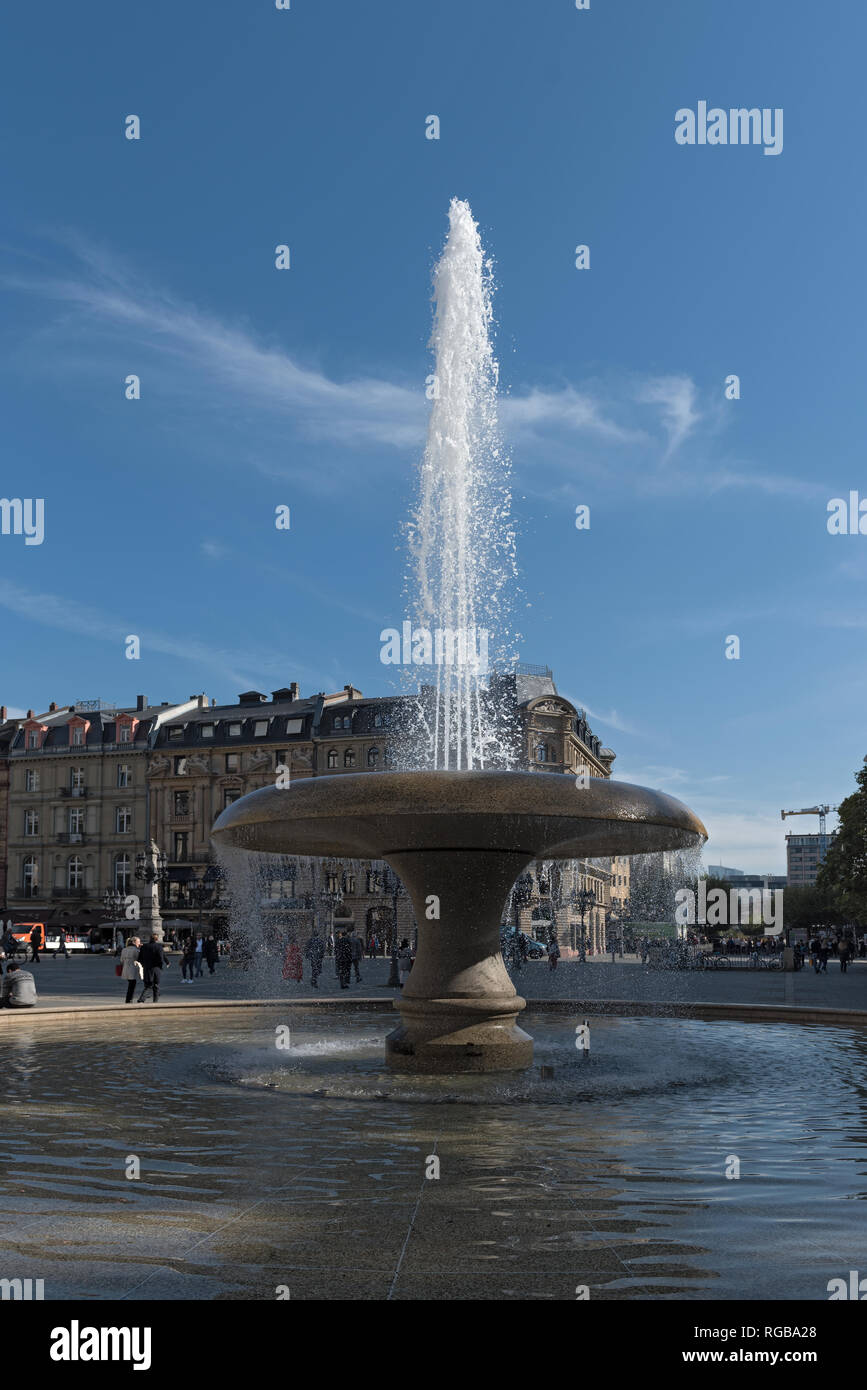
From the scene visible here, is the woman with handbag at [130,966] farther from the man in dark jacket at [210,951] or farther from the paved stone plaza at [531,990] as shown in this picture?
the man in dark jacket at [210,951]

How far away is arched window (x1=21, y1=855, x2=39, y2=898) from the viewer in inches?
3083

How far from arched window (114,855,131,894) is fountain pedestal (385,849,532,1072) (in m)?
67.3

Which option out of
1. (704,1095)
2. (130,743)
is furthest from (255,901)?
(130,743)

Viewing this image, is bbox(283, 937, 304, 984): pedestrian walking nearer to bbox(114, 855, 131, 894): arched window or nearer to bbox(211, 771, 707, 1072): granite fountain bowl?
bbox(211, 771, 707, 1072): granite fountain bowl

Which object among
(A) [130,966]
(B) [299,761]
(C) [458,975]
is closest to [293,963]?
(A) [130,966]

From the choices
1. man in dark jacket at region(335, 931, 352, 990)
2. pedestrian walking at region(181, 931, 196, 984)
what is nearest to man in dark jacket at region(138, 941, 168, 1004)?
man in dark jacket at region(335, 931, 352, 990)

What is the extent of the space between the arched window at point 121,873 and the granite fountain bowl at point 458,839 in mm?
66292

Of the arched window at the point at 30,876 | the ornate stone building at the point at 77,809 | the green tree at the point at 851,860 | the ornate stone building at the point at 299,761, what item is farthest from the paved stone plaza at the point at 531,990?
the arched window at the point at 30,876

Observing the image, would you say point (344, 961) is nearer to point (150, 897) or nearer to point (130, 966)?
point (130, 966)

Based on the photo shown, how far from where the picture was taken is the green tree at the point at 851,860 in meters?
52.5

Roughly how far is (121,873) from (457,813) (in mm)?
69910

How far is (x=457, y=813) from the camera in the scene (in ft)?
31.3
